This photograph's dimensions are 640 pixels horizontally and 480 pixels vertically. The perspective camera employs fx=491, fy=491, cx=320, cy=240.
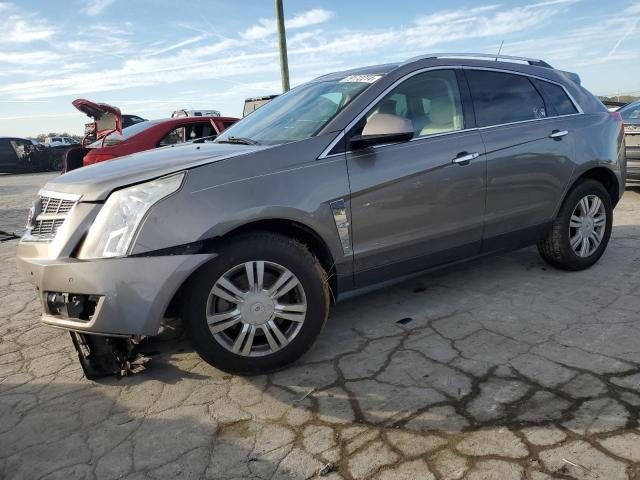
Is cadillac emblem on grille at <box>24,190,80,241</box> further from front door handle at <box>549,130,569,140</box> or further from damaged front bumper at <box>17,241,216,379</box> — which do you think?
front door handle at <box>549,130,569,140</box>

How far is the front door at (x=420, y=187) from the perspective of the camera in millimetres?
2947

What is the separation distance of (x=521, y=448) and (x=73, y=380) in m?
2.40

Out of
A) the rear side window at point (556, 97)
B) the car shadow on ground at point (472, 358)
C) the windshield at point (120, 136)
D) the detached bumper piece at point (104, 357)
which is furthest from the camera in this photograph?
the windshield at point (120, 136)

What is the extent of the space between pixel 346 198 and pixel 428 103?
41.1 inches

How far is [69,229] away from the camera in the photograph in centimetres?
247

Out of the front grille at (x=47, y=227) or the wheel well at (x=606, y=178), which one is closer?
the front grille at (x=47, y=227)

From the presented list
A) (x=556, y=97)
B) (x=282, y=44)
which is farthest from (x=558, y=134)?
(x=282, y=44)

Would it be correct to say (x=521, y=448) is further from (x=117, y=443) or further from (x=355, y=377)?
(x=117, y=443)

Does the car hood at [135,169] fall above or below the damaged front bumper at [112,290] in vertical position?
above

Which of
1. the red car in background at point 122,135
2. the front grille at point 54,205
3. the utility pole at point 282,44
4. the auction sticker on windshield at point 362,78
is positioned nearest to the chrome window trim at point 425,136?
the auction sticker on windshield at point 362,78

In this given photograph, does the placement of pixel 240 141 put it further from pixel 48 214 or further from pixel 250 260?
pixel 48 214

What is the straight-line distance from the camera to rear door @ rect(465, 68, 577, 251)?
3535mm

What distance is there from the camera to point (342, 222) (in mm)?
2844

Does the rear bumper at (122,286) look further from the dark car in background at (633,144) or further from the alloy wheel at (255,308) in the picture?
the dark car in background at (633,144)
